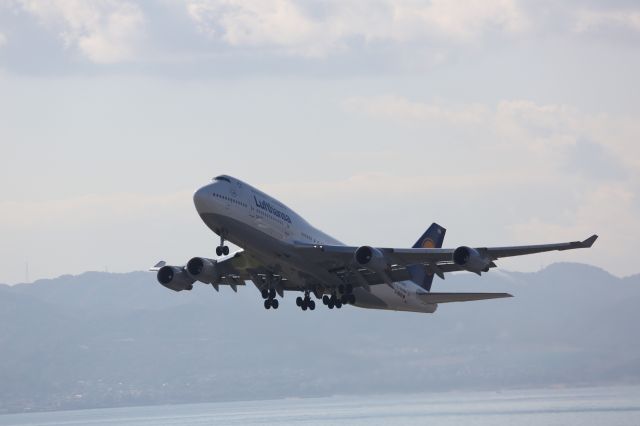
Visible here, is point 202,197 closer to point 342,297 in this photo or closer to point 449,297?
point 342,297

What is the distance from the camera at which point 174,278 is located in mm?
76062

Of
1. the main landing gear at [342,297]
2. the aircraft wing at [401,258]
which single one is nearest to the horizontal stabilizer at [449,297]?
the aircraft wing at [401,258]

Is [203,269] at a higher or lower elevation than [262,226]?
lower

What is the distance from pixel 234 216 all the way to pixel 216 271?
34.5ft

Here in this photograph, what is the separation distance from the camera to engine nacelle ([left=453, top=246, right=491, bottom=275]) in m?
67.0

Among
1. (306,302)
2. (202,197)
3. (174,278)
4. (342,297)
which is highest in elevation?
(202,197)

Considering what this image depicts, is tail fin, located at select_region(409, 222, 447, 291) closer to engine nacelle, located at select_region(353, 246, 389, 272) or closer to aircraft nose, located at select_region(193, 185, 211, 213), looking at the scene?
engine nacelle, located at select_region(353, 246, 389, 272)

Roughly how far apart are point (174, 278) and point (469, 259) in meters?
19.9

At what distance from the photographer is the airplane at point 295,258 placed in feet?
215

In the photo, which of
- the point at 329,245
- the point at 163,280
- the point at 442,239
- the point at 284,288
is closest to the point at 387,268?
the point at 329,245

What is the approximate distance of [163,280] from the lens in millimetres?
75875

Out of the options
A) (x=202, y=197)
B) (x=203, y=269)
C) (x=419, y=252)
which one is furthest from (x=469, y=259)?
(x=203, y=269)

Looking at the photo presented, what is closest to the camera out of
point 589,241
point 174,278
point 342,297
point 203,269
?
point 589,241

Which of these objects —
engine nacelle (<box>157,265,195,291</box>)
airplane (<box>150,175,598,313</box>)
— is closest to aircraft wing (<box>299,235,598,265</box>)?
airplane (<box>150,175,598,313</box>)
